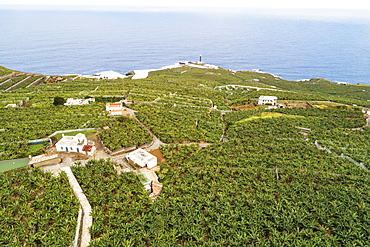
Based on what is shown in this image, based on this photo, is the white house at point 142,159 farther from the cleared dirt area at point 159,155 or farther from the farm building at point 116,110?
Answer: the farm building at point 116,110

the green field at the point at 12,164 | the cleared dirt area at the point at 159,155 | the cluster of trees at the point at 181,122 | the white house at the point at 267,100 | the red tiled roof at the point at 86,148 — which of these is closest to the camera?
the green field at the point at 12,164

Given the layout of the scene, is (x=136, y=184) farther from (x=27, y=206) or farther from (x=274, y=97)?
(x=274, y=97)

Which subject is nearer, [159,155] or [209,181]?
[209,181]

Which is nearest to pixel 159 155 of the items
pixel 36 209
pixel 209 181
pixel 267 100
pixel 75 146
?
pixel 209 181

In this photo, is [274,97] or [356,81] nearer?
[274,97]

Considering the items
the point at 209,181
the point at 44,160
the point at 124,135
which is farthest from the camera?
the point at 124,135

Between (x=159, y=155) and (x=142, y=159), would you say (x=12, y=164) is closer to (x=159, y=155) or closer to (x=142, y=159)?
(x=142, y=159)

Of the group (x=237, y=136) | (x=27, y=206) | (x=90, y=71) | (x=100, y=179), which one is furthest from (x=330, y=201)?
(x=90, y=71)

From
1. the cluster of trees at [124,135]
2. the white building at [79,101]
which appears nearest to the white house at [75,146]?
the cluster of trees at [124,135]

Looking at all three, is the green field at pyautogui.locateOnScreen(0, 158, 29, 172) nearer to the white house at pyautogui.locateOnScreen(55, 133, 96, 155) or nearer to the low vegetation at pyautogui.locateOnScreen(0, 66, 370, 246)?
the low vegetation at pyautogui.locateOnScreen(0, 66, 370, 246)
